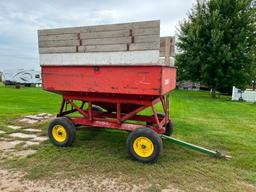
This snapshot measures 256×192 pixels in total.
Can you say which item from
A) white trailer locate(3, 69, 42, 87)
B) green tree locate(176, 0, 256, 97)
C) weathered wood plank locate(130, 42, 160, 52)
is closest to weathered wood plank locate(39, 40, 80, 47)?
weathered wood plank locate(130, 42, 160, 52)

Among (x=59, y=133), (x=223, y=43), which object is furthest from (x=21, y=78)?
(x=59, y=133)

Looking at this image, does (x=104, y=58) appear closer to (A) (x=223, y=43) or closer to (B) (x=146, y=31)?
(B) (x=146, y=31)

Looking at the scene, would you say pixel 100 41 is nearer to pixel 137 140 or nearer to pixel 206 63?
pixel 137 140

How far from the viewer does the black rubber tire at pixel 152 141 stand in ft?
10.1

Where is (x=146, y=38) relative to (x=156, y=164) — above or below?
above

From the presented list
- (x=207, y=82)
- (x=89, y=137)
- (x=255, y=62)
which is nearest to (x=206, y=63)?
(x=207, y=82)

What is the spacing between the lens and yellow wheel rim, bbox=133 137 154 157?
10.3 feet

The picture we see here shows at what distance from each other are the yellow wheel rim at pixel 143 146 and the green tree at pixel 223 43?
11042 mm

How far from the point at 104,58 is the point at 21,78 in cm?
2745

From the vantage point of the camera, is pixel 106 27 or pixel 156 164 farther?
pixel 106 27

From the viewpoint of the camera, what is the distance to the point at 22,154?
134 inches

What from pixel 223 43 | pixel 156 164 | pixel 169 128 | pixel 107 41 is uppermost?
pixel 223 43

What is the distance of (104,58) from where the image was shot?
3.25 metres

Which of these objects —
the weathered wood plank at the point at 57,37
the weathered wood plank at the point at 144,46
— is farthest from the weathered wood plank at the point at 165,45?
the weathered wood plank at the point at 57,37
